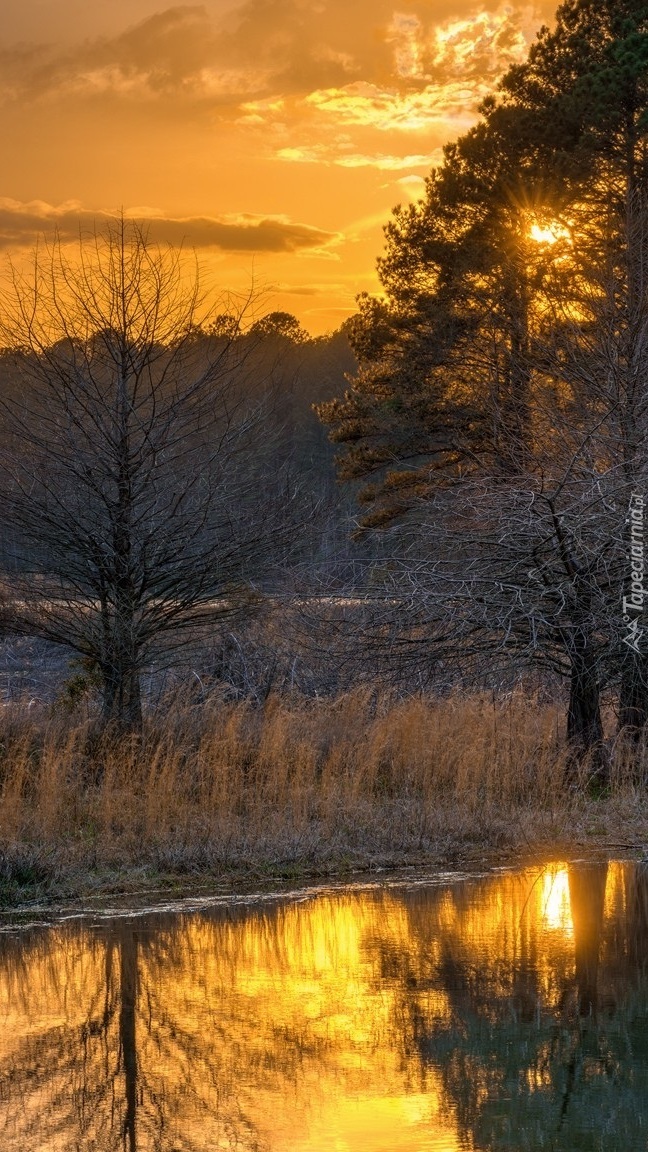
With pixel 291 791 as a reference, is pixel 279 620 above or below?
above

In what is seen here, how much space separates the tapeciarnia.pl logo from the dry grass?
5.02ft

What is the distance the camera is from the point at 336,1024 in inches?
324

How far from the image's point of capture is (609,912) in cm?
1112

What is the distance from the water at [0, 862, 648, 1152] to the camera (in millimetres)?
6656

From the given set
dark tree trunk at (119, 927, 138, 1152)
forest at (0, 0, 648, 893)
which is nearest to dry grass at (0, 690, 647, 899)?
forest at (0, 0, 648, 893)

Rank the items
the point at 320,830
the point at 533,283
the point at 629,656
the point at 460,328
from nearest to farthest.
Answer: the point at 320,830 → the point at 629,656 → the point at 533,283 → the point at 460,328

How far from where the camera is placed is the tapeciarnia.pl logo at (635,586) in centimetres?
1647

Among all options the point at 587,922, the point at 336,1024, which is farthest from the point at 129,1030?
the point at 587,922

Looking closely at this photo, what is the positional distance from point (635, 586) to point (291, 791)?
536 centimetres

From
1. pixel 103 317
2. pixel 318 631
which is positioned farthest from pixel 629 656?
pixel 103 317

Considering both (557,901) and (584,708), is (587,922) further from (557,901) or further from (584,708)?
(584,708)

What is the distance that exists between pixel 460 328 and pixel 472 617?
13.9 metres

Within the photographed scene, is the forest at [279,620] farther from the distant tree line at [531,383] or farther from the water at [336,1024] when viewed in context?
the water at [336,1024]

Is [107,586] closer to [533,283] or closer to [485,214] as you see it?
[533,283]
